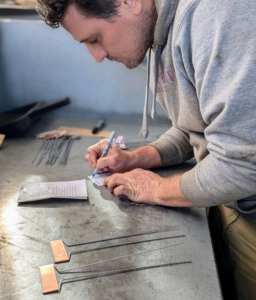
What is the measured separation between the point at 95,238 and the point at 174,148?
1.62ft

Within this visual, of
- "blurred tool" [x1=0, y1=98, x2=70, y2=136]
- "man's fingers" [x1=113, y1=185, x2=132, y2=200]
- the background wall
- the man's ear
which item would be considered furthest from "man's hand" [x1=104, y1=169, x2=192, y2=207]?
the background wall

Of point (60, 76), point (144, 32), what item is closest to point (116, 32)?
point (144, 32)

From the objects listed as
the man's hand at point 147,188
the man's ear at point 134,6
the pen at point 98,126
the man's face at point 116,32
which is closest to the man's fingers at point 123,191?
the man's hand at point 147,188

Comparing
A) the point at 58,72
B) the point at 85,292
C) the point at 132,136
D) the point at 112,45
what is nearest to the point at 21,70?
the point at 58,72

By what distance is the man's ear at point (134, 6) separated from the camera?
877 mm

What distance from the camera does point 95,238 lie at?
35.2 inches

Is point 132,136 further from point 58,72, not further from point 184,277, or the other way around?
point 184,277

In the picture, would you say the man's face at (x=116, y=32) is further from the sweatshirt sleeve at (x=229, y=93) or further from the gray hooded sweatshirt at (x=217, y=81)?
the sweatshirt sleeve at (x=229, y=93)

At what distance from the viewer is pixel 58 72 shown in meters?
1.78

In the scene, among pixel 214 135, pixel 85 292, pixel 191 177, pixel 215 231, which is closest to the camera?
pixel 85 292

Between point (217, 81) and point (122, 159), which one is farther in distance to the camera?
point (122, 159)

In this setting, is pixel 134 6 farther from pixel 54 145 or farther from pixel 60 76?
pixel 60 76

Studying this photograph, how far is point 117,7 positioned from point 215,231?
793 mm

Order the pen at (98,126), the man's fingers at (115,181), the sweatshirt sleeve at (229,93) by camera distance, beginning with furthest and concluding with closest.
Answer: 1. the pen at (98,126)
2. the man's fingers at (115,181)
3. the sweatshirt sleeve at (229,93)
